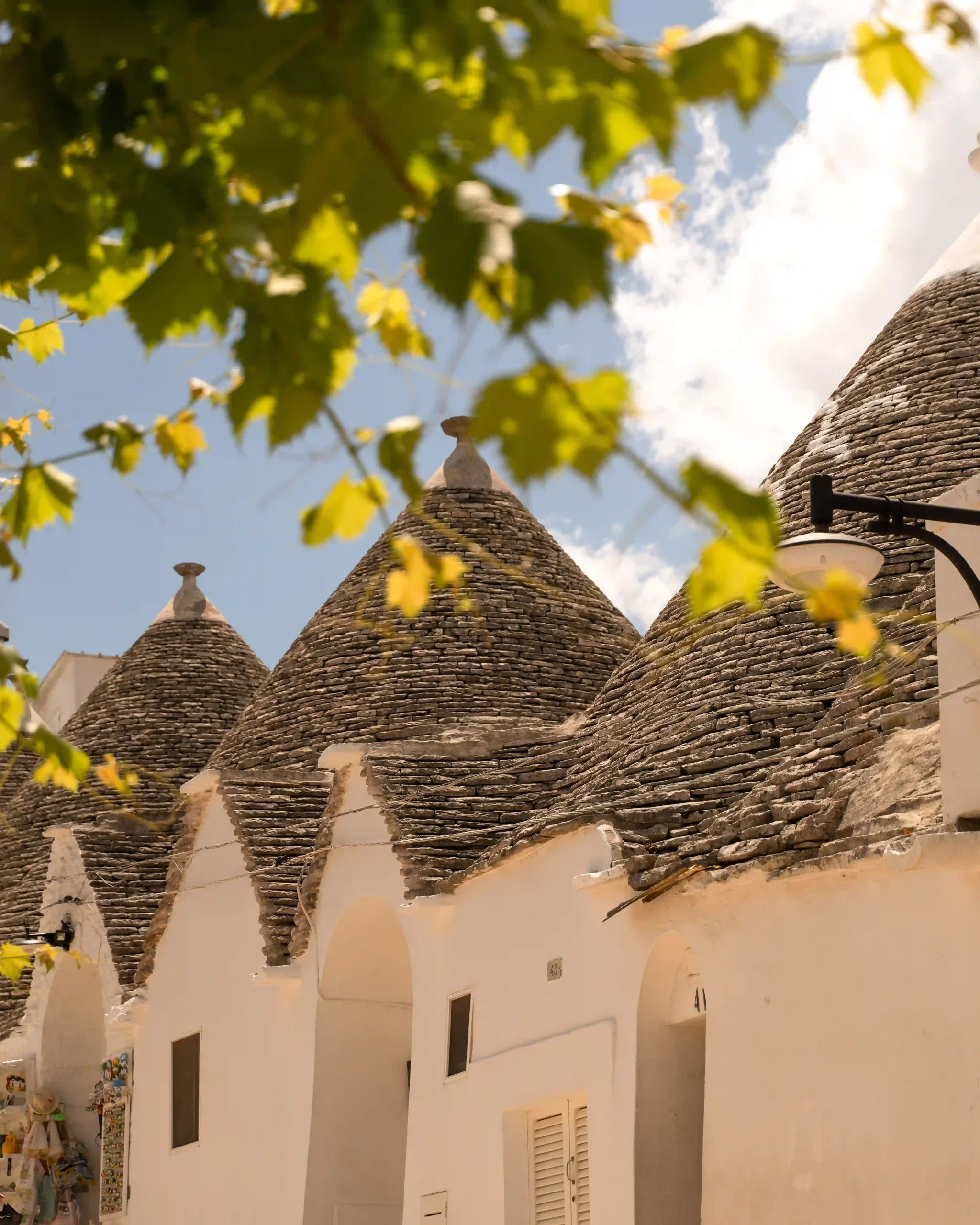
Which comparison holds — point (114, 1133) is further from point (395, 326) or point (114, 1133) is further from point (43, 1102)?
point (395, 326)

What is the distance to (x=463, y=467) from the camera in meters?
20.6

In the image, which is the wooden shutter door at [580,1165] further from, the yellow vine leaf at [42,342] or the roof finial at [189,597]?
the roof finial at [189,597]

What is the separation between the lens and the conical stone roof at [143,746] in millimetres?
20047

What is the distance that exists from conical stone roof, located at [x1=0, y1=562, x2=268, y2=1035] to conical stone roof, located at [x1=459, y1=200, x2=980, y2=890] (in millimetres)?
6182

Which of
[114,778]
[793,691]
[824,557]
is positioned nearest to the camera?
[114,778]

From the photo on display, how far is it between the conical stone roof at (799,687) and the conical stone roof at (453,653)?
2.00m

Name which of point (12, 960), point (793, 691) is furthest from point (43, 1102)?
→ point (12, 960)

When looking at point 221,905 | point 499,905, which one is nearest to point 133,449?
point 499,905

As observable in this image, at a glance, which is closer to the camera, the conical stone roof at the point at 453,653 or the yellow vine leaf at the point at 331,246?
the yellow vine leaf at the point at 331,246

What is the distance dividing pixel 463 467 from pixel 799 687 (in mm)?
7908

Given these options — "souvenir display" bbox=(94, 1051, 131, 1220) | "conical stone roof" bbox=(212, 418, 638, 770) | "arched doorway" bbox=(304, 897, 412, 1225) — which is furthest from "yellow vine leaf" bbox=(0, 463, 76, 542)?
"souvenir display" bbox=(94, 1051, 131, 1220)

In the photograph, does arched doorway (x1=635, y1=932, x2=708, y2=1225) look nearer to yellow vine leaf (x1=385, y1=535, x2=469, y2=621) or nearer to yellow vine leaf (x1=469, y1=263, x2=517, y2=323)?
yellow vine leaf (x1=385, y1=535, x2=469, y2=621)

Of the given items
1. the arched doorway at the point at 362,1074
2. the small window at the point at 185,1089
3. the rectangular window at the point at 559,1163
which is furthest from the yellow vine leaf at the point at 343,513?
the small window at the point at 185,1089

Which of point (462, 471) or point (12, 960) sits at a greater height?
point (462, 471)
